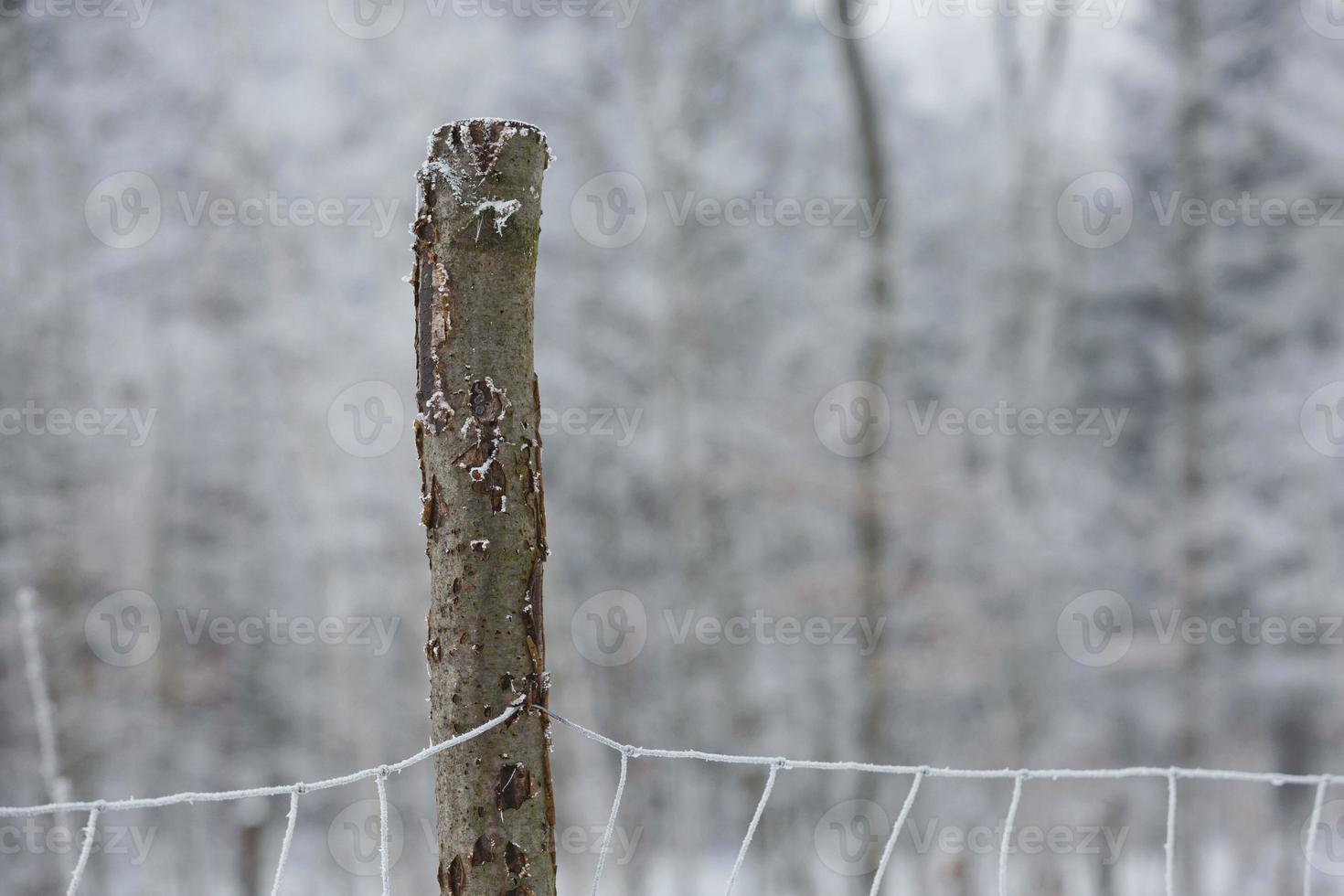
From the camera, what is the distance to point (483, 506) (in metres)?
1.20

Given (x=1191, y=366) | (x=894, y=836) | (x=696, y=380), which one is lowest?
(x=894, y=836)

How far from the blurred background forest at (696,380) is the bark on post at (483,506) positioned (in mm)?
4836

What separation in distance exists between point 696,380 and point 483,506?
5.59 metres

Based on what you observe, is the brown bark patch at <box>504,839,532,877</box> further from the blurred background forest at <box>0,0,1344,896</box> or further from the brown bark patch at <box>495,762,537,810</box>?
the blurred background forest at <box>0,0,1344,896</box>

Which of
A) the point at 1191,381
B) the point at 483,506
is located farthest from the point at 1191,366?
the point at 483,506

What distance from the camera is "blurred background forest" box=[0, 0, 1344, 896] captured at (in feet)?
21.7

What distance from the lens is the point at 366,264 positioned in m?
8.26

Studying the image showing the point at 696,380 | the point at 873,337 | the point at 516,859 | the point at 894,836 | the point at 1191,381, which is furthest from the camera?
the point at 1191,381

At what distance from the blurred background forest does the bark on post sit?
15.9 ft

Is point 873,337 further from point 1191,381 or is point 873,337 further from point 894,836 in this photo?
point 894,836

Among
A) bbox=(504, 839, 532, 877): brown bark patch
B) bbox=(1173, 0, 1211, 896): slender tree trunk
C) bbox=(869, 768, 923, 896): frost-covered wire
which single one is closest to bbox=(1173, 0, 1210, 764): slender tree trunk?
bbox=(1173, 0, 1211, 896): slender tree trunk

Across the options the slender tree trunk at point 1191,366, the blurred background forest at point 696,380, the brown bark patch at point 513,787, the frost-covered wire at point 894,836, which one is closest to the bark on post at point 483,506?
the brown bark patch at point 513,787

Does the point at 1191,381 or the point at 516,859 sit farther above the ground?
the point at 1191,381

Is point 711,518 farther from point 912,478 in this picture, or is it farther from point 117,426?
point 117,426
